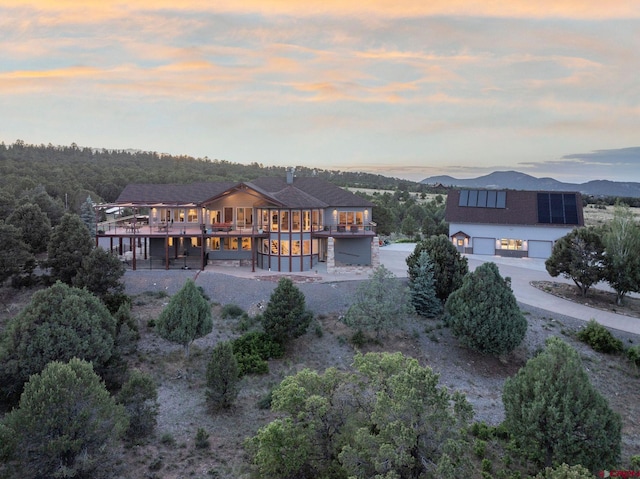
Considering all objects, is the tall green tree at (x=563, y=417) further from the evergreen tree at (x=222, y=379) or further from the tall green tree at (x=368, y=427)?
the evergreen tree at (x=222, y=379)

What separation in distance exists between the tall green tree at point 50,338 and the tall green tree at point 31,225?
18659 mm

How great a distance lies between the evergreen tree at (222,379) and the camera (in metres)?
15.6

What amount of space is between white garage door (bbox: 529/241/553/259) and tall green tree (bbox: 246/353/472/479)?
33625 millimetres

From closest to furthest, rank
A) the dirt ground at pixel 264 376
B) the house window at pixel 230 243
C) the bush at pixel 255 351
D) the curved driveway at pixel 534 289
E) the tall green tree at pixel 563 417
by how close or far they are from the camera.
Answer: the tall green tree at pixel 563 417
the dirt ground at pixel 264 376
the bush at pixel 255 351
the curved driveway at pixel 534 289
the house window at pixel 230 243

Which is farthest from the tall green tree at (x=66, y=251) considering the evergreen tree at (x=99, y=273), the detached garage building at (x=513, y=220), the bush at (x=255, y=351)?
the detached garage building at (x=513, y=220)

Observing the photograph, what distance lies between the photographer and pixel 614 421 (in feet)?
39.8

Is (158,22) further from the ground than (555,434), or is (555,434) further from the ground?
(158,22)

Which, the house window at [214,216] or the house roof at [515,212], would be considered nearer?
the house window at [214,216]

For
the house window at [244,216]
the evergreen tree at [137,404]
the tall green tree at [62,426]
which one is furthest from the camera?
the house window at [244,216]

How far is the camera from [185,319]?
734 inches

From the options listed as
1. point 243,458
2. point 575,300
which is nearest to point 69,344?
point 243,458

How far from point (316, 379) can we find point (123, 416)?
5.91 metres

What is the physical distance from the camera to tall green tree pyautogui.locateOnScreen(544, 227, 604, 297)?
27.9 meters

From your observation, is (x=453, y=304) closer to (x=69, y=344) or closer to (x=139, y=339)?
(x=139, y=339)
